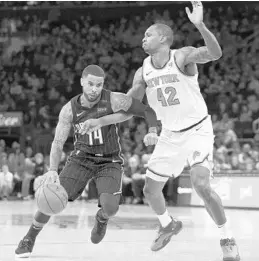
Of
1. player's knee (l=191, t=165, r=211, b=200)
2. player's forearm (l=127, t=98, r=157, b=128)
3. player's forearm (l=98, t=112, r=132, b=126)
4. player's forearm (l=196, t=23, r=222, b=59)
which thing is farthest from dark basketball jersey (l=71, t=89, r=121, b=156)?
player's forearm (l=196, t=23, r=222, b=59)

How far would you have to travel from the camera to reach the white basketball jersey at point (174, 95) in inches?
240

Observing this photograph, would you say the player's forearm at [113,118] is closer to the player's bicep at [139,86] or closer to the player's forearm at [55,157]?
the player's bicep at [139,86]

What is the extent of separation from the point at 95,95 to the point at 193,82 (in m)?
0.93

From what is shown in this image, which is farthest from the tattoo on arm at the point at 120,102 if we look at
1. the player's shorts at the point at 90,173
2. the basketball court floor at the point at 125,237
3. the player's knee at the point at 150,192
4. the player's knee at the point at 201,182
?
the basketball court floor at the point at 125,237

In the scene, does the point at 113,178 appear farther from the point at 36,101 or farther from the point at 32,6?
the point at 32,6

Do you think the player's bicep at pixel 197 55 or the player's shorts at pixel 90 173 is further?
the player's shorts at pixel 90 173

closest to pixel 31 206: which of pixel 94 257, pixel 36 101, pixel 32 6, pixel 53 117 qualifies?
pixel 53 117

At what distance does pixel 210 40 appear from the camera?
5531mm

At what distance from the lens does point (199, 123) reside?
20.3 ft

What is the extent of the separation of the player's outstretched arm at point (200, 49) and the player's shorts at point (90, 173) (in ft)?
3.91

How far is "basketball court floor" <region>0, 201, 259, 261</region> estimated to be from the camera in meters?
6.22

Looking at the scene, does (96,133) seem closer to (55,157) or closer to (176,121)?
(55,157)

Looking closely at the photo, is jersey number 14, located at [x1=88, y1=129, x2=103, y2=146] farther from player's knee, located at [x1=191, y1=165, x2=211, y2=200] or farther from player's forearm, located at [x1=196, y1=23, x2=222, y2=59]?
player's forearm, located at [x1=196, y1=23, x2=222, y2=59]

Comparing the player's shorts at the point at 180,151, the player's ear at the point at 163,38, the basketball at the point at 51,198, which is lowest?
the basketball at the point at 51,198
